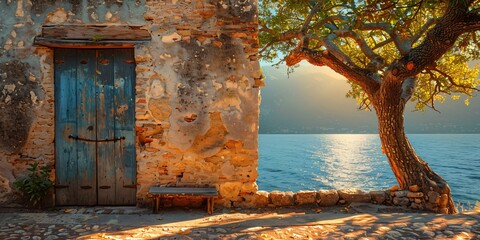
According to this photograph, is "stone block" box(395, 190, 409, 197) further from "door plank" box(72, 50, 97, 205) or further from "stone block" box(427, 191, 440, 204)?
"door plank" box(72, 50, 97, 205)

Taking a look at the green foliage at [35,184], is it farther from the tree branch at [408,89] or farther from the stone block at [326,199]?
the tree branch at [408,89]

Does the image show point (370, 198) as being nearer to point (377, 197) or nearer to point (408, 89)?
point (377, 197)

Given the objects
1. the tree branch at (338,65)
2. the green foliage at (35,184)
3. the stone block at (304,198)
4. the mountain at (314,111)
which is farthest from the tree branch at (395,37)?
the mountain at (314,111)

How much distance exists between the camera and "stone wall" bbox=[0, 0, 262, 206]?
444 centimetres

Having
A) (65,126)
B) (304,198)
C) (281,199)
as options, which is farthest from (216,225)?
(65,126)

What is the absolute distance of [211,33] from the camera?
464 cm

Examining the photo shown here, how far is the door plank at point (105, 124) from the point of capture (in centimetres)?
461

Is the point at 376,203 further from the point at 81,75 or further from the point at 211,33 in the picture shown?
the point at 81,75

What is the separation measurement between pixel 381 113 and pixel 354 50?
3.69 meters

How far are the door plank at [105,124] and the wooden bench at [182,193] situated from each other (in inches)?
30.0

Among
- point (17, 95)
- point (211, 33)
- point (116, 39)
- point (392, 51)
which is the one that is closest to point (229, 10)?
point (211, 33)

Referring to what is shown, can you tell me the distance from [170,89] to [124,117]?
2.62ft

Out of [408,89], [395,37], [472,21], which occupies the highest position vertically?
[395,37]

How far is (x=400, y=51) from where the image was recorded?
6688mm
